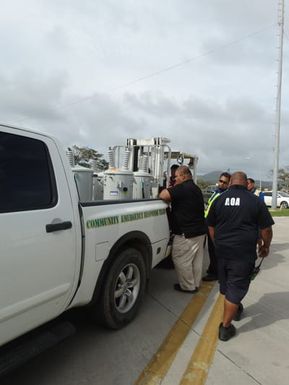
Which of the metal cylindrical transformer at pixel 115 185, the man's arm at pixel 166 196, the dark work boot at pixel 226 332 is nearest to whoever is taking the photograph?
the dark work boot at pixel 226 332

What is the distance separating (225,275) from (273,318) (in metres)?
0.97

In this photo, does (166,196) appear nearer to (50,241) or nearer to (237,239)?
(237,239)

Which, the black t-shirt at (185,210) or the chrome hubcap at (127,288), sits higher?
the black t-shirt at (185,210)

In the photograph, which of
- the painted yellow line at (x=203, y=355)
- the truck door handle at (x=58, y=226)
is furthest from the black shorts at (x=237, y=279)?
the truck door handle at (x=58, y=226)

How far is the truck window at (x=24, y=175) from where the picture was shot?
2.57 m

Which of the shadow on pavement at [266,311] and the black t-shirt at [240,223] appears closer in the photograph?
the black t-shirt at [240,223]

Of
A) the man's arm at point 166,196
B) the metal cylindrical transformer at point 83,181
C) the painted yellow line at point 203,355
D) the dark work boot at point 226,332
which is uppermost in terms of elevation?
the metal cylindrical transformer at point 83,181

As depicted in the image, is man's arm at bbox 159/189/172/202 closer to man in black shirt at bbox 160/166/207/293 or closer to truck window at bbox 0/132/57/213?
man in black shirt at bbox 160/166/207/293

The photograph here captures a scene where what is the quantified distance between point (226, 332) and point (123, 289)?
1.15 metres

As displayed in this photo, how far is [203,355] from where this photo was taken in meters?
3.51

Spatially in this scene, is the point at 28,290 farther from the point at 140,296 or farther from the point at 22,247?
the point at 140,296

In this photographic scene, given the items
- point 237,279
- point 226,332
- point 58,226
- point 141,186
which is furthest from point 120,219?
point 141,186

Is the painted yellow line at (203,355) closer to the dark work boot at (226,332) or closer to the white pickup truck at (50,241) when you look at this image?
the dark work boot at (226,332)

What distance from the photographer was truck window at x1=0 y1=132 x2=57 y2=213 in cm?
257
